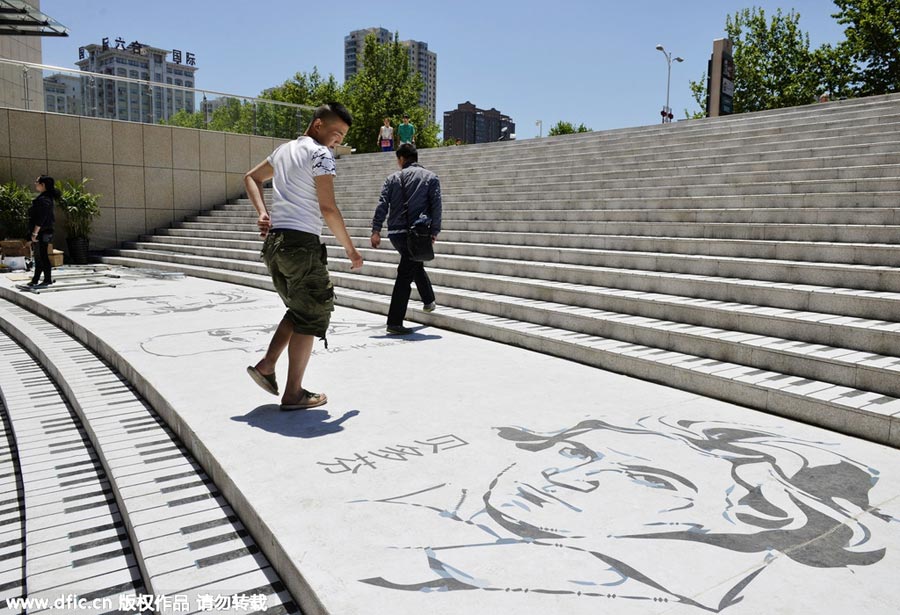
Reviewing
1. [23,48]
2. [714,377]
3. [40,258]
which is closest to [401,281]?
[714,377]

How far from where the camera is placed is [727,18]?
4484cm

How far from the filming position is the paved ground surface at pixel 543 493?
81.3 inches

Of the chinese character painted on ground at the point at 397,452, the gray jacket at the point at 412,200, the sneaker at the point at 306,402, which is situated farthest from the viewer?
the gray jacket at the point at 412,200

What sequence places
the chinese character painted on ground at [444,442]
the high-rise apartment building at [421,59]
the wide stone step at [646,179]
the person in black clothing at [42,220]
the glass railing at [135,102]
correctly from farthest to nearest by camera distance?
the high-rise apartment building at [421,59]
the glass railing at [135,102]
the person in black clothing at [42,220]
the wide stone step at [646,179]
the chinese character painted on ground at [444,442]

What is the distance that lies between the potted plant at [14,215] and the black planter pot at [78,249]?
1208mm

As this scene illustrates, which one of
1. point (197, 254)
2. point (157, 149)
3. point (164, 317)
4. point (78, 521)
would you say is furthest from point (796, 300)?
point (157, 149)

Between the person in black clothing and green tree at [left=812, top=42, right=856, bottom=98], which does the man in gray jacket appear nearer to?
the person in black clothing

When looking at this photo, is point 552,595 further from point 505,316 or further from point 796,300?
point 505,316

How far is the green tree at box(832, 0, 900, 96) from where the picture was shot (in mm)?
29828

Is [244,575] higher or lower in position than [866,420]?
lower

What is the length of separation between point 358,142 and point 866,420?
157ft

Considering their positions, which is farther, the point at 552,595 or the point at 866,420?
the point at 866,420

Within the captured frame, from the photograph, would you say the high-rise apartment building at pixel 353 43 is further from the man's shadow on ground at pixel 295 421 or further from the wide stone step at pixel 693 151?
the man's shadow on ground at pixel 295 421

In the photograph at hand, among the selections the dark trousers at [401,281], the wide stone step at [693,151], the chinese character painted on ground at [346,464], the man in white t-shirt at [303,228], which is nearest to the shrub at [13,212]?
the wide stone step at [693,151]
